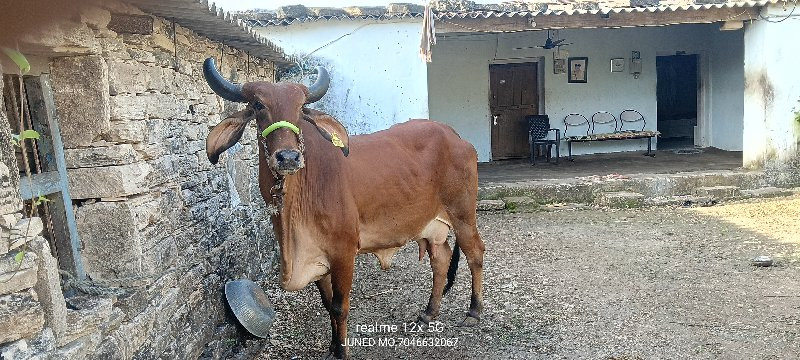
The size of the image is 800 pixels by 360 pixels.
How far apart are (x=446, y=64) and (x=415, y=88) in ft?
10.7

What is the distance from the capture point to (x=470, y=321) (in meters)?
4.89

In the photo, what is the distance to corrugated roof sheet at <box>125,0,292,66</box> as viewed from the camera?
11.3 feet

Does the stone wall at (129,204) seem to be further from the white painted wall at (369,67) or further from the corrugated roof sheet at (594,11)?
the corrugated roof sheet at (594,11)

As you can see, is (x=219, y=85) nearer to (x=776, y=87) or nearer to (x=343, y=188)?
(x=343, y=188)

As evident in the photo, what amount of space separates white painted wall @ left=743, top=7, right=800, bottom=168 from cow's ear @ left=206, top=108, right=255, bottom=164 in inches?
346

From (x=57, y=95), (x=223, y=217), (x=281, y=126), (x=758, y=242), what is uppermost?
(x=57, y=95)

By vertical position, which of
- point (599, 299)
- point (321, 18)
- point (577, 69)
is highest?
point (321, 18)

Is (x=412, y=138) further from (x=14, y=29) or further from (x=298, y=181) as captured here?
(x=14, y=29)

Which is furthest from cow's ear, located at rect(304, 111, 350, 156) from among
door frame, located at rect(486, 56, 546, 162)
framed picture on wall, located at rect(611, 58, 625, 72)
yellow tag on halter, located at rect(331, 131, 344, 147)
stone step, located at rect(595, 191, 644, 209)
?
framed picture on wall, located at rect(611, 58, 625, 72)

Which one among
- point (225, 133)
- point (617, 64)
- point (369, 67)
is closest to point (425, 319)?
point (225, 133)

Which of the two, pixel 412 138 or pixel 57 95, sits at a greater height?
pixel 57 95

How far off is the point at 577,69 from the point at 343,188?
9.81 meters

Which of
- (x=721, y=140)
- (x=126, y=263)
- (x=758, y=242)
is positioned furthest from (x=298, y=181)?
(x=721, y=140)

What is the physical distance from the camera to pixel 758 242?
275 inches
